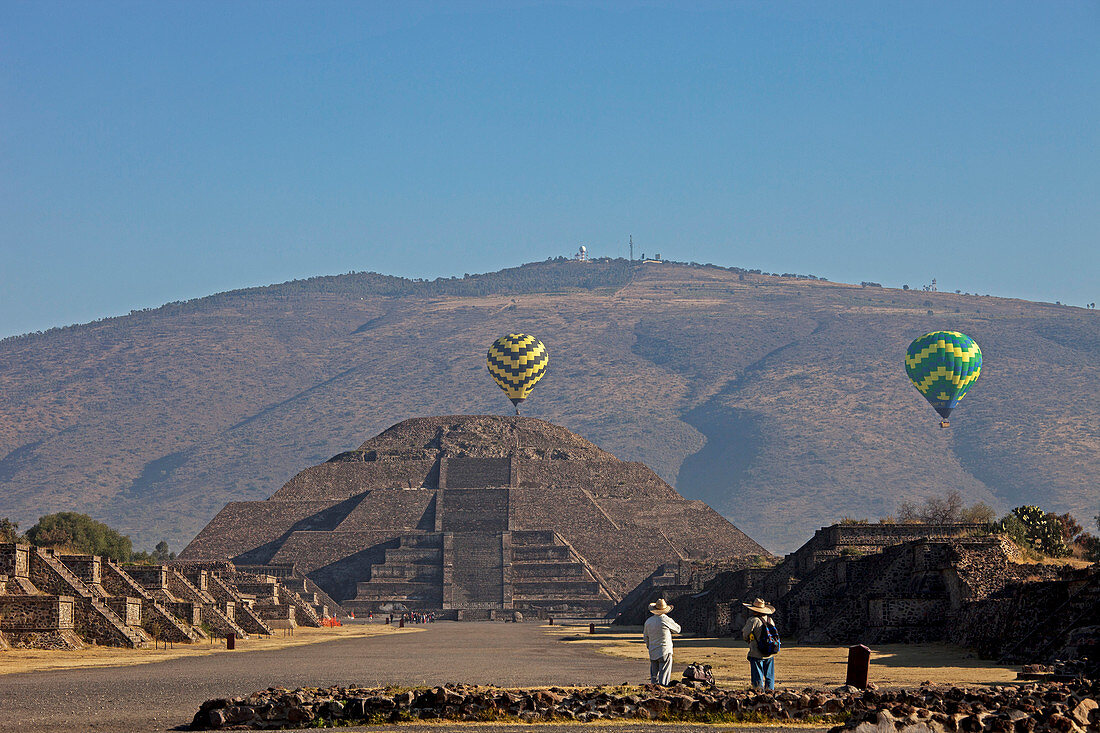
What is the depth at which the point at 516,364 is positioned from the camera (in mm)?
128500

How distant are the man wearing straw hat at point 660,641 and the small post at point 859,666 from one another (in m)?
2.65

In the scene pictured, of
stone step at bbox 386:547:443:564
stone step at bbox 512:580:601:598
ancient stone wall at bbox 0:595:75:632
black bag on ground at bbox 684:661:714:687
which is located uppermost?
black bag on ground at bbox 684:661:714:687

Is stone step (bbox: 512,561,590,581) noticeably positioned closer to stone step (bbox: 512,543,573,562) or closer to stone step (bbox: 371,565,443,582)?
stone step (bbox: 512,543,573,562)

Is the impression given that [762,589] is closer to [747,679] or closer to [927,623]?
[927,623]

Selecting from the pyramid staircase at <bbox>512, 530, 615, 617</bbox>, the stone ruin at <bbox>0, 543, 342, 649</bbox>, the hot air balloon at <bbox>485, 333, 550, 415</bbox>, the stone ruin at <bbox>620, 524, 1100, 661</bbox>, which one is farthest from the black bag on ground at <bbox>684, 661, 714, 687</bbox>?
the hot air balloon at <bbox>485, 333, 550, 415</bbox>

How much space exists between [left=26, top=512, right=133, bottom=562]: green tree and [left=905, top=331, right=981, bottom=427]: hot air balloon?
51773mm

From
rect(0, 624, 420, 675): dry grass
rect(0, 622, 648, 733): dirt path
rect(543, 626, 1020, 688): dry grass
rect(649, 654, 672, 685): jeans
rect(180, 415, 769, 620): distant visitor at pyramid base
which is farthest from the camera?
rect(180, 415, 769, 620): distant visitor at pyramid base

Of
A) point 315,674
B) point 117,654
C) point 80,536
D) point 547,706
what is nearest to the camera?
point 547,706

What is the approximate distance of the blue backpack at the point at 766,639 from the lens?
924 inches

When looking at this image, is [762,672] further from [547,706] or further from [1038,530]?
[1038,530]

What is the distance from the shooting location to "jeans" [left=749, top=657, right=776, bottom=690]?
23.9 metres

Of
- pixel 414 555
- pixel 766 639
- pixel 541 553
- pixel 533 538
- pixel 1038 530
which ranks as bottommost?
pixel 414 555

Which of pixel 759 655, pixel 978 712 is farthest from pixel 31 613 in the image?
pixel 978 712

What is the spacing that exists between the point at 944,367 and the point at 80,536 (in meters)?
56.1
